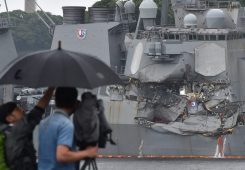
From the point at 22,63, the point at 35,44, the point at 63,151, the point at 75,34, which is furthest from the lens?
the point at 35,44

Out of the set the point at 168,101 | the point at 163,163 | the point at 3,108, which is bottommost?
the point at 163,163

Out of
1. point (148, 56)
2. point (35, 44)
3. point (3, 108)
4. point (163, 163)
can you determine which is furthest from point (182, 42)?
point (35, 44)

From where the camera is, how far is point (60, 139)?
25.4 ft

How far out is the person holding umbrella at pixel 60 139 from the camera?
7.70 meters

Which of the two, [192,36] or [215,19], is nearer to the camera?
[215,19]

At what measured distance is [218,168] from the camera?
3212cm

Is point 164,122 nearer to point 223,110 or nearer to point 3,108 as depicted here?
point 223,110

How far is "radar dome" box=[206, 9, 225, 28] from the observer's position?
1323 inches

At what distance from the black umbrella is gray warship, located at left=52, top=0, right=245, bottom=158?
24975 mm

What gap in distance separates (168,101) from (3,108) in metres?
26.4

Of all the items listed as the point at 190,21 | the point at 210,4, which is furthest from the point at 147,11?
the point at 190,21

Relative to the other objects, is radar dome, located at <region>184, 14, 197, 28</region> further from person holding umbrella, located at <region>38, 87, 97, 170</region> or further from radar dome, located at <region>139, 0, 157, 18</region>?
person holding umbrella, located at <region>38, 87, 97, 170</region>

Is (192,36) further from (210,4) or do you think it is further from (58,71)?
(58,71)

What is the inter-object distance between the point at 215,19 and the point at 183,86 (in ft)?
8.62
